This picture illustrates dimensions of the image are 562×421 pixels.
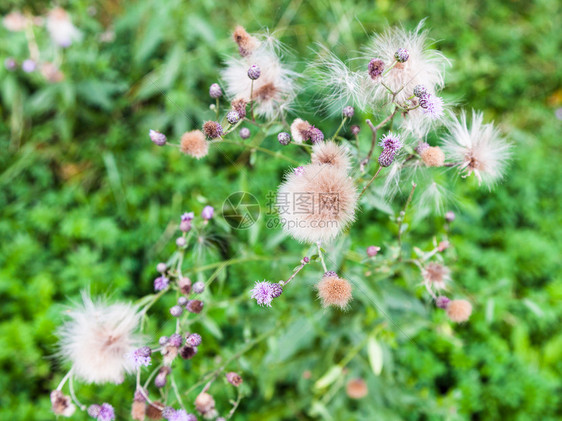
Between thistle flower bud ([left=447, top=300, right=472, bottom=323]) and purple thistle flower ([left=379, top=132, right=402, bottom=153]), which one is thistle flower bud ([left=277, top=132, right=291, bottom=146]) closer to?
purple thistle flower ([left=379, top=132, right=402, bottom=153])

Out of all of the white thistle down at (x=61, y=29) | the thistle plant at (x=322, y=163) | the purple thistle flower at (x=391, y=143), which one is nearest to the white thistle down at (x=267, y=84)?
the thistle plant at (x=322, y=163)

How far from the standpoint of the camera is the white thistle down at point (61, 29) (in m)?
2.69

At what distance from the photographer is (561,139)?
2.81 metres

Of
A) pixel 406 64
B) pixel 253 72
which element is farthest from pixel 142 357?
pixel 406 64

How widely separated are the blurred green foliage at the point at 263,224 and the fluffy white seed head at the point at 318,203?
0.61 meters

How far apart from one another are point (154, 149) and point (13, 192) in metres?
0.85

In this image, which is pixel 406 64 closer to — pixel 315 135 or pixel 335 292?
pixel 315 135

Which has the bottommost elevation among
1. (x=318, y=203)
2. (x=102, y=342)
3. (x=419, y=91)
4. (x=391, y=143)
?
(x=102, y=342)

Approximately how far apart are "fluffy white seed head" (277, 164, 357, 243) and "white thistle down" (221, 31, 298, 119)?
13.7 inches

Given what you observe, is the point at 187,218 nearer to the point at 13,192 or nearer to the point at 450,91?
the point at 13,192

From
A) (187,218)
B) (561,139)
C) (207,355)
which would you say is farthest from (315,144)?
(561,139)

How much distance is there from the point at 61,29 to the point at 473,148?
99.4 inches

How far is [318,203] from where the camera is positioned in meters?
1.04

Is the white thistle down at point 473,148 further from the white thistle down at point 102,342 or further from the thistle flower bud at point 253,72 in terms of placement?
the white thistle down at point 102,342
